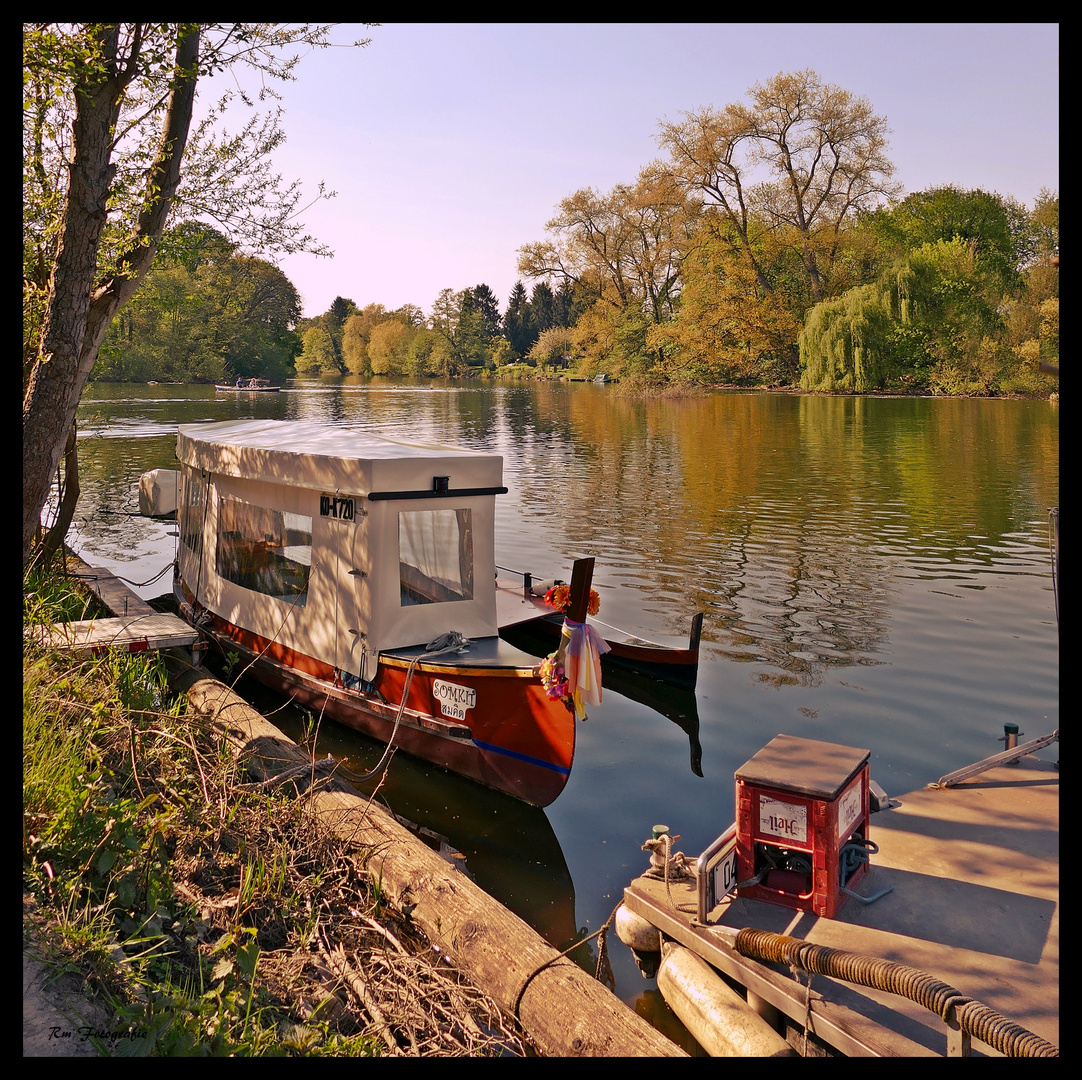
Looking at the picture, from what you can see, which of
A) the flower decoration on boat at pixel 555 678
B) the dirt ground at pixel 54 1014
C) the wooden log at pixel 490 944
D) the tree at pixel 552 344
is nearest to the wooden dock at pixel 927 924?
the wooden log at pixel 490 944

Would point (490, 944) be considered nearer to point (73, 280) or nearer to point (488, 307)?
point (73, 280)

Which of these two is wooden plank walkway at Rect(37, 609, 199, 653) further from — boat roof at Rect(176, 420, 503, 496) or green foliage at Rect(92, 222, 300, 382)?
green foliage at Rect(92, 222, 300, 382)

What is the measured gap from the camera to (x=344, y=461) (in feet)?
27.3

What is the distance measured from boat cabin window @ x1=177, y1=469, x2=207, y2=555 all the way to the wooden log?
16.2 ft

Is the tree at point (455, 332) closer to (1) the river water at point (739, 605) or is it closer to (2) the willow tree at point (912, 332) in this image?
(2) the willow tree at point (912, 332)

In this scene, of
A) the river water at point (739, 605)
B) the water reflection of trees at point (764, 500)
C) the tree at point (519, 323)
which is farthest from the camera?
the tree at point (519, 323)

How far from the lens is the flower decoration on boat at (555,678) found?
23.1ft

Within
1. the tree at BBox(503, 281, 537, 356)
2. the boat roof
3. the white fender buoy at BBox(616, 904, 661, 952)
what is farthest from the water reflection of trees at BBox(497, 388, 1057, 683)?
the tree at BBox(503, 281, 537, 356)

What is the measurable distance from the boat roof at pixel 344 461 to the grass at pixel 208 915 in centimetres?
292

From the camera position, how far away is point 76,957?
3703mm

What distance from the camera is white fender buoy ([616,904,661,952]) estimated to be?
5535mm

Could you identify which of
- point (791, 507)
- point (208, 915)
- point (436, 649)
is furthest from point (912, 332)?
point (208, 915)

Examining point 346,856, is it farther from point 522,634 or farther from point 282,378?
point 282,378
